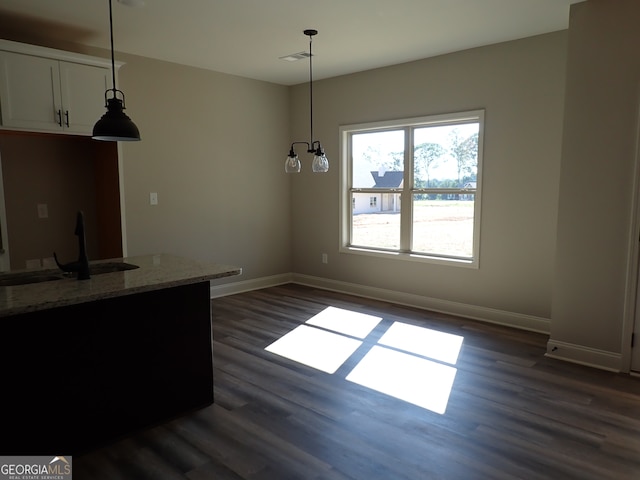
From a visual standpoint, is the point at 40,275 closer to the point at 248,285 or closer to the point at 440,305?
the point at 248,285

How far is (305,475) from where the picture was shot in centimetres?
221

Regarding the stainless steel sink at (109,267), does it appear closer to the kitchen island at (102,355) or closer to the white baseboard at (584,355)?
the kitchen island at (102,355)

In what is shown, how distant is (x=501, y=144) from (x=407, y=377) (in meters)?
2.48

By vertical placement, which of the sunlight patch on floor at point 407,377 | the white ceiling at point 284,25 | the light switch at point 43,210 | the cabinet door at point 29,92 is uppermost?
the white ceiling at point 284,25

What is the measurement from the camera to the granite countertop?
206cm

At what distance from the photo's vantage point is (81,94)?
3.91 m

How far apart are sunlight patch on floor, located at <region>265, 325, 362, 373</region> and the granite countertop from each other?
1196 mm

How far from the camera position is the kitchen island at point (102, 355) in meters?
2.17

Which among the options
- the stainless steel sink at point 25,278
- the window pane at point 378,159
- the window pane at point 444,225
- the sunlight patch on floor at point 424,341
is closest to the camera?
the stainless steel sink at point 25,278

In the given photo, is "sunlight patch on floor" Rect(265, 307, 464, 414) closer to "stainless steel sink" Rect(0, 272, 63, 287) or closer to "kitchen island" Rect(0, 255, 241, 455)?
"kitchen island" Rect(0, 255, 241, 455)

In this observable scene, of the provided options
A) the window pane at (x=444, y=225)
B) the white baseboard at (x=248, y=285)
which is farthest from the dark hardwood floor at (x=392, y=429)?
the white baseboard at (x=248, y=285)

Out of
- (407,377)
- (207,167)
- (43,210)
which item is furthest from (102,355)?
(207,167)

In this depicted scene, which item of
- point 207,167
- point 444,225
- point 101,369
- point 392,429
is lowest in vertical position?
point 392,429

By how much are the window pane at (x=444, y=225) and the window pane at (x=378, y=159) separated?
1.49 ft
